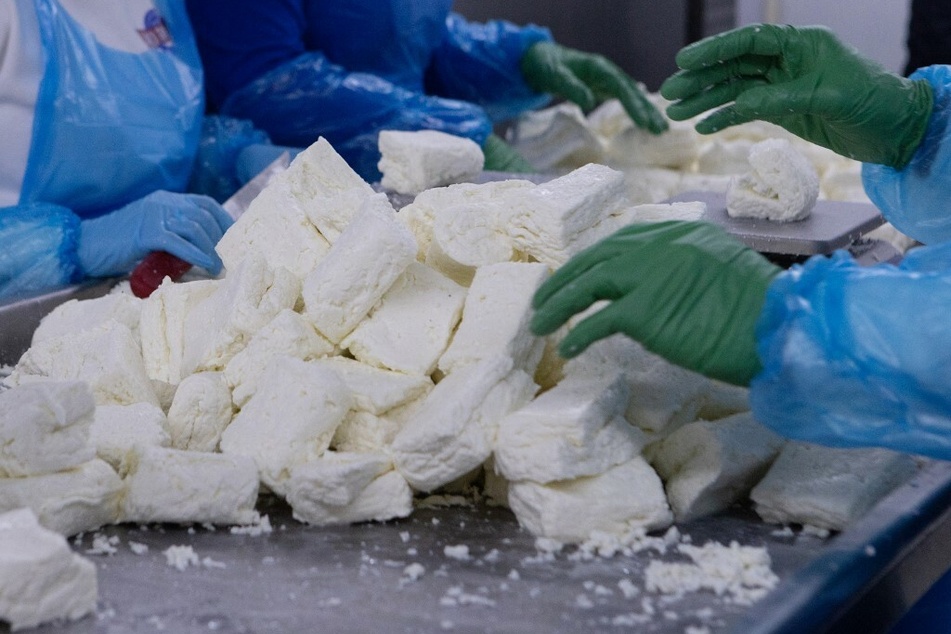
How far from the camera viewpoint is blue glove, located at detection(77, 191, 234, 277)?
6.91ft

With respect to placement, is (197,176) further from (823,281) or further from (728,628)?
(728,628)

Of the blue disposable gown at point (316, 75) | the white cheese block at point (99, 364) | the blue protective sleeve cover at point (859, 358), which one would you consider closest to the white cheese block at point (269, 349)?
the white cheese block at point (99, 364)

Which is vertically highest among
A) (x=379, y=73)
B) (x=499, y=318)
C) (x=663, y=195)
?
(x=499, y=318)

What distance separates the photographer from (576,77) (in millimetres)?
3953

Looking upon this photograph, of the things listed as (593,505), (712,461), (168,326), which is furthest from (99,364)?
(712,461)

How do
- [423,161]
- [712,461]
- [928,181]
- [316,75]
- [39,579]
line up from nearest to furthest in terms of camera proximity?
[39,579] < [712,461] < [928,181] < [423,161] < [316,75]

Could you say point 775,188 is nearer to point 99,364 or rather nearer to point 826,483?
point 826,483

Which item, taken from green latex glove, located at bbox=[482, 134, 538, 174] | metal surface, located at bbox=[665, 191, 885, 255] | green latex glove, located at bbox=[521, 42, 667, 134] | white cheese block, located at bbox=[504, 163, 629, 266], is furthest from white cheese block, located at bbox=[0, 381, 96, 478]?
green latex glove, located at bbox=[521, 42, 667, 134]

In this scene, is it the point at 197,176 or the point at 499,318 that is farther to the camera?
the point at 197,176

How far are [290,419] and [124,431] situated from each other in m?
0.22

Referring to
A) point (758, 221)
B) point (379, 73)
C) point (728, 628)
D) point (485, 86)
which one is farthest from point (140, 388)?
point (485, 86)

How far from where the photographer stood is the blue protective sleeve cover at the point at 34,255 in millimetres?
2135

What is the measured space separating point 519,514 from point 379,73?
2481 mm

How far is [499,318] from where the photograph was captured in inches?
55.4
